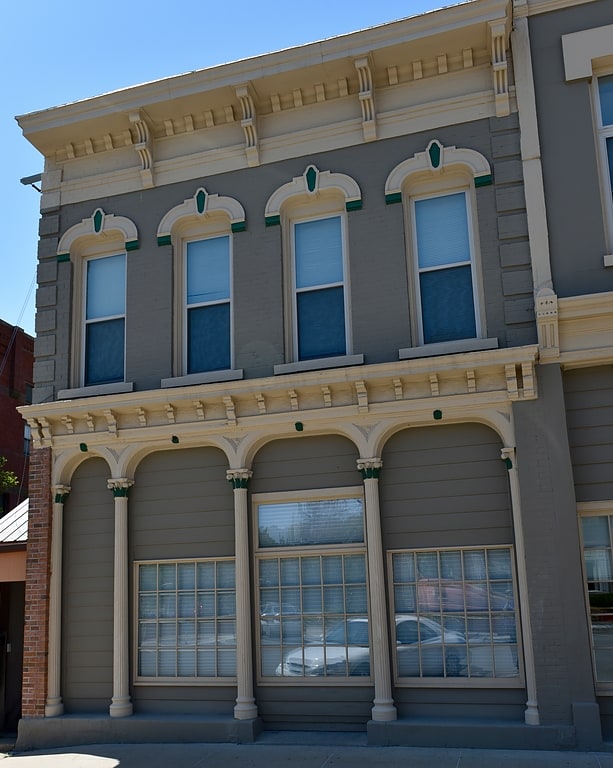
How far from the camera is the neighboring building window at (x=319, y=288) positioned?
451 inches

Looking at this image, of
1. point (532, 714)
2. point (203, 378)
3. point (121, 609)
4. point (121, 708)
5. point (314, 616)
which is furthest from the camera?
point (203, 378)

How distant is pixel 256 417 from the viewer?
36.6 ft

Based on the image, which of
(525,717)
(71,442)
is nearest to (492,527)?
(525,717)

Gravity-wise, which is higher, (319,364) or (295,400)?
(319,364)

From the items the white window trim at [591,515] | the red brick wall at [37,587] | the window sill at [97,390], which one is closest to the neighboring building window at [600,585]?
the white window trim at [591,515]

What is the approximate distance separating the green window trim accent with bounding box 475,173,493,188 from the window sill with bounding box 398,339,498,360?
211cm

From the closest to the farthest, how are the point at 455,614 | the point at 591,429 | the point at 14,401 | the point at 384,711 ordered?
1. the point at 384,711
2. the point at 591,429
3. the point at 455,614
4. the point at 14,401

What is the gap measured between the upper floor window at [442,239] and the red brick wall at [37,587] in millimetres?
5579

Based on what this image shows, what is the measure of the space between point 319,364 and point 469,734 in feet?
16.0

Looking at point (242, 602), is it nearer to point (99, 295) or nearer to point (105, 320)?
point (105, 320)

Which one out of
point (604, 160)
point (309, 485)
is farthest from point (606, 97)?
point (309, 485)

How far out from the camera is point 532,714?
30.8 ft

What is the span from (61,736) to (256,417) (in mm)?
5019

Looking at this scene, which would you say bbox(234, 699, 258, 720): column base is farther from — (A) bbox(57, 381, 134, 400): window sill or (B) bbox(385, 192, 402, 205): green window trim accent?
(B) bbox(385, 192, 402, 205): green window trim accent
